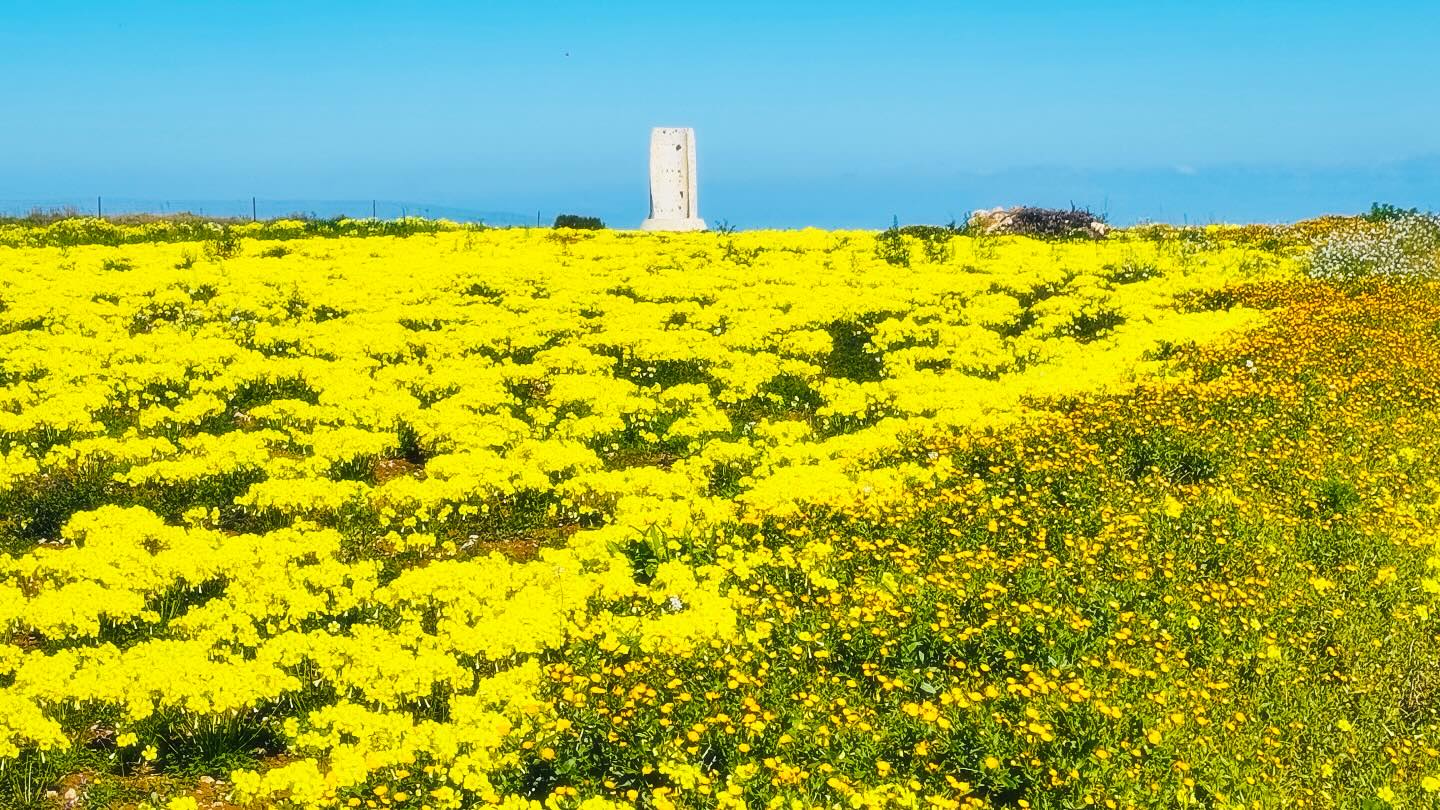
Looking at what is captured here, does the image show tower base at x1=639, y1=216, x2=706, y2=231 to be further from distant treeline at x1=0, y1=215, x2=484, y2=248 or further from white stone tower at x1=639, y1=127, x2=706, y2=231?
distant treeline at x1=0, y1=215, x2=484, y2=248

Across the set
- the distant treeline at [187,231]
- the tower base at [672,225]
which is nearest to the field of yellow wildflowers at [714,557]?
the distant treeline at [187,231]

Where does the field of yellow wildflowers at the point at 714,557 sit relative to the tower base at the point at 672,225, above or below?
below

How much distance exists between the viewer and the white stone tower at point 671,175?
164 feet

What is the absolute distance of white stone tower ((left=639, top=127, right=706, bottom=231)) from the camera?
50094 mm

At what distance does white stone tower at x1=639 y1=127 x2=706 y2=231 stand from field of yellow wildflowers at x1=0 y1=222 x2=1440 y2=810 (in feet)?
87.9

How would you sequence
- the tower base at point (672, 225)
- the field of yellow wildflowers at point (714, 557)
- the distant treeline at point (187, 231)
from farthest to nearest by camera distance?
the tower base at point (672, 225) < the distant treeline at point (187, 231) < the field of yellow wildflowers at point (714, 557)

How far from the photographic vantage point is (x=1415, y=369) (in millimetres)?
18734

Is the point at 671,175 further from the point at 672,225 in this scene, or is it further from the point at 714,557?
the point at 714,557

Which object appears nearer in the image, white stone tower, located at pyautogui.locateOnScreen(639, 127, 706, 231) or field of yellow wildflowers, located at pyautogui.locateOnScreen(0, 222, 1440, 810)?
field of yellow wildflowers, located at pyautogui.locateOnScreen(0, 222, 1440, 810)

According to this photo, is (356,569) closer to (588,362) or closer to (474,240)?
(588,362)

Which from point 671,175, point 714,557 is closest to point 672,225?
point 671,175

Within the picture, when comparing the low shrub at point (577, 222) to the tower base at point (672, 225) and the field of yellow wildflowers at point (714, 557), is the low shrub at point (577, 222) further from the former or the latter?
the field of yellow wildflowers at point (714, 557)

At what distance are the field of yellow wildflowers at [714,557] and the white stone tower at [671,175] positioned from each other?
26803 mm

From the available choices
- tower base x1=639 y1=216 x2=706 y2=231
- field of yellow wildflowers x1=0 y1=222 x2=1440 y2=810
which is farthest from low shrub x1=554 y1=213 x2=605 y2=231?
field of yellow wildflowers x1=0 y1=222 x2=1440 y2=810
